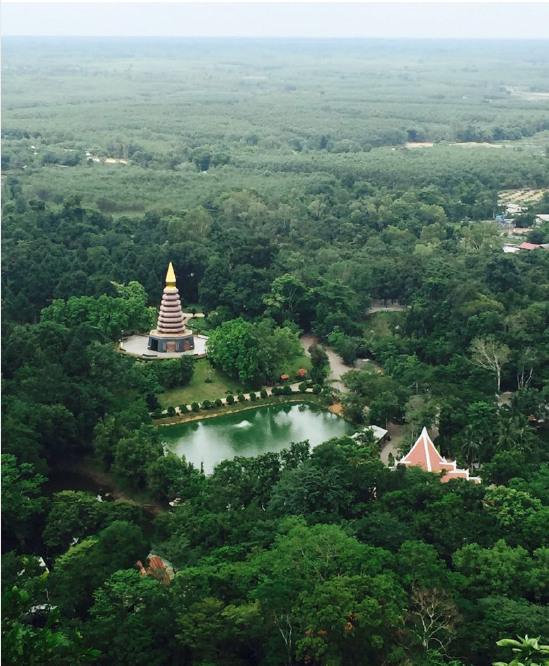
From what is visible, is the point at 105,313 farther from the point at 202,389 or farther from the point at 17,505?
the point at 17,505

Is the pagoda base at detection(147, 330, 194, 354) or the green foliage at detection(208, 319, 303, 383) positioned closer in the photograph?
the green foliage at detection(208, 319, 303, 383)

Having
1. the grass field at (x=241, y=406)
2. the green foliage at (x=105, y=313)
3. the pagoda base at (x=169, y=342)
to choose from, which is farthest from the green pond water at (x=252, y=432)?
the green foliage at (x=105, y=313)

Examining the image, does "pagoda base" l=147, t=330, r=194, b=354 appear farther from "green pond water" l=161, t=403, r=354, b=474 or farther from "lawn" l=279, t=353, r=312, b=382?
"green pond water" l=161, t=403, r=354, b=474

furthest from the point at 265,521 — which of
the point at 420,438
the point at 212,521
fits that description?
the point at 420,438

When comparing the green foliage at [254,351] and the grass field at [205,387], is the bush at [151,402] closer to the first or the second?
the grass field at [205,387]

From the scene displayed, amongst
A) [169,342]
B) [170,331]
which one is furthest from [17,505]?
[170,331]

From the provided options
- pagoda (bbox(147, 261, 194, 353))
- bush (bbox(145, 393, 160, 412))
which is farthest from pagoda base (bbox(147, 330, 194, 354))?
bush (bbox(145, 393, 160, 412))
